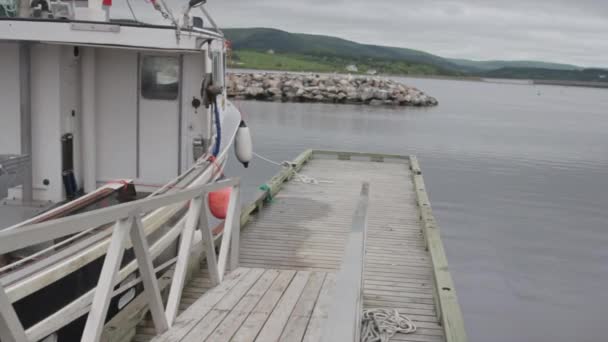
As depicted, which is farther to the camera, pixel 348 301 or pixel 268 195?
pixel 268 195

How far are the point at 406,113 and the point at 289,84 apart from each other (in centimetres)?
1196

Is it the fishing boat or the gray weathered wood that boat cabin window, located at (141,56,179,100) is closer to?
the fishing boat

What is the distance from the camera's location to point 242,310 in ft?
15.6

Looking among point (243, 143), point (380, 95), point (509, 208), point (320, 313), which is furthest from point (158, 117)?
point (380, 95)

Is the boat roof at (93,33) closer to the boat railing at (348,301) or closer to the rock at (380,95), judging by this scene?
the boat railing at (348,301)

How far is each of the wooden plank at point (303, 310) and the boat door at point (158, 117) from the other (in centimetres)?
366

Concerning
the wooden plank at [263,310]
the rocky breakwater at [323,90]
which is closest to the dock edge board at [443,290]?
the wooden plank at [263,310]

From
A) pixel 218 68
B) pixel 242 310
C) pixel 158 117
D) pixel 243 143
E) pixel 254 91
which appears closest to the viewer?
pixel 242 310

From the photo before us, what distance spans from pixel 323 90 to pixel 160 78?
4659 centimetres

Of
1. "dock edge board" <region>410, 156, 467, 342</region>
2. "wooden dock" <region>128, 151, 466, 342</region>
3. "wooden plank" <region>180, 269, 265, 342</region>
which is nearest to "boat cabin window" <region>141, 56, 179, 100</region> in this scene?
"wooden dock" <region>128, 151, 466, 342</region>

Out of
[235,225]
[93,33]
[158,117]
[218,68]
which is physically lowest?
[235,225]

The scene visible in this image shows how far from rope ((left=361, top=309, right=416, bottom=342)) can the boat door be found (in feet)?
12.6

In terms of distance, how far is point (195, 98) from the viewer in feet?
28.6

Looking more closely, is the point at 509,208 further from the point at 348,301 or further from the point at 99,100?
the point at 348,301
